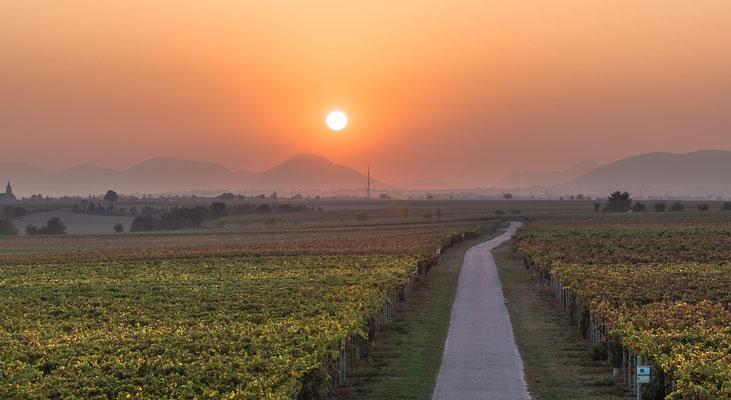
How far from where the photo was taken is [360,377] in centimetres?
2852

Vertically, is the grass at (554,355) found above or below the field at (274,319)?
below

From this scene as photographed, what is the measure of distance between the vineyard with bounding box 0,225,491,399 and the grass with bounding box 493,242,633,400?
6.67 m

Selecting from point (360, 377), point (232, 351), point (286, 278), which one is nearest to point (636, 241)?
point (286, 278)

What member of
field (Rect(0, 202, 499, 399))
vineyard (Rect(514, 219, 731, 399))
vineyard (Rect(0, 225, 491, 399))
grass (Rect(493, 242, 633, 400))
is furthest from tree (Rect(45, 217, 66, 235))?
grass (Rect(493, 242, 633, 400))

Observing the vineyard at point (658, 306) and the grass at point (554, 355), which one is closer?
the vineyard at point (658, 306)

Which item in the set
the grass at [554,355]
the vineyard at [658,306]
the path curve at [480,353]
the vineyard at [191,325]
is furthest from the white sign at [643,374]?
the vineyard at [191,325]

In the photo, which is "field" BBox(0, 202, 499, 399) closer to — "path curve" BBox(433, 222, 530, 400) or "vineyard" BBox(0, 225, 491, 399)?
"vineyard" BBox(0, 225, 491, 399)

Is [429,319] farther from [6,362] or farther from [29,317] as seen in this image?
[6,362]

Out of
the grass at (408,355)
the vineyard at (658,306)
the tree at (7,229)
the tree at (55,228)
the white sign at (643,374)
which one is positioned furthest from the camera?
the tree at (55,228)

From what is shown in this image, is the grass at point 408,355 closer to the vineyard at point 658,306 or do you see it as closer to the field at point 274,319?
the field at point 274,319

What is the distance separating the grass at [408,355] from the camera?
86.3 ft

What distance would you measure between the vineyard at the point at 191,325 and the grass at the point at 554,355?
21.9 feet

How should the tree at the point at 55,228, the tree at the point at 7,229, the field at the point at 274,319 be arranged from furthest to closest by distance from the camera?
the tree at the point at 55,228 < the tree at the point at 7,229 < the field at the point at 274,319

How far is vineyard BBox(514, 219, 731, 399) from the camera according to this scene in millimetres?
21625
